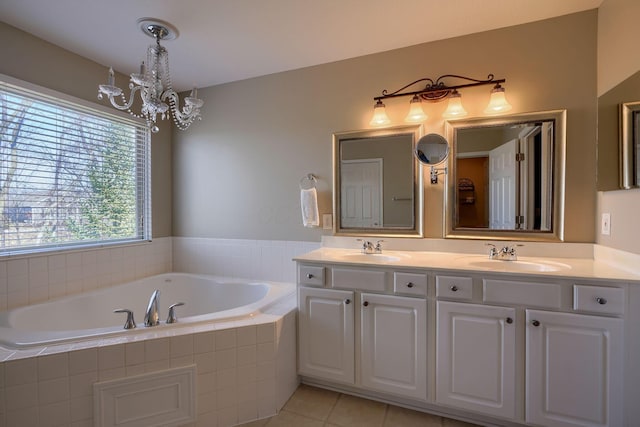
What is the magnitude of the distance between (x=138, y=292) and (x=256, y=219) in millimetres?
1192

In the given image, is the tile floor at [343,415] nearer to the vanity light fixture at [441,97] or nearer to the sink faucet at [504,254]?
the sink faucet at [504,254]

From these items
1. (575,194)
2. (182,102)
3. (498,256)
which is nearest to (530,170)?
(575,194)

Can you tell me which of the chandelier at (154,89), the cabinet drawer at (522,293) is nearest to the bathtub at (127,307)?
the chandelier at (154,89)

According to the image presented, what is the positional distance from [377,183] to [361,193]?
0.48 feet

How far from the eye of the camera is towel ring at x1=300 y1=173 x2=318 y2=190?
2482mm

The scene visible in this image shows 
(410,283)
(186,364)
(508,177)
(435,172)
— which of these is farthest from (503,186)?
(186,364)

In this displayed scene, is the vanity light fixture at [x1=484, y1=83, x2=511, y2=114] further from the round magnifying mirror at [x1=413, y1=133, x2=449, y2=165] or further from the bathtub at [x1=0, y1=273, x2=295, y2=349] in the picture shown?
the bathtub at [x1=0, y1=273, x2=295, y2=349]

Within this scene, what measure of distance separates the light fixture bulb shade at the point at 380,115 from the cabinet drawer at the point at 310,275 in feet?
3.83

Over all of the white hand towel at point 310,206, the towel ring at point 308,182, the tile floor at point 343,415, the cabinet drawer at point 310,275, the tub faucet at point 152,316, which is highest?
the towel ring at point 308,182

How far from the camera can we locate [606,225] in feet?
5.62

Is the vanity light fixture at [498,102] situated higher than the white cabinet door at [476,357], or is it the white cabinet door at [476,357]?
the vanity light fixture at [498,102]

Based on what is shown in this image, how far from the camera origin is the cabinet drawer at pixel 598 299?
1.36m

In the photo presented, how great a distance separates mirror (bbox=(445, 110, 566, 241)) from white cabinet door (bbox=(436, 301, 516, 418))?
2.08 feet

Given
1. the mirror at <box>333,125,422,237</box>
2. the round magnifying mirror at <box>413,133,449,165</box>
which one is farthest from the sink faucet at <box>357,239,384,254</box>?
the round magnifying mirror at <box>413,133,449,165</box>
